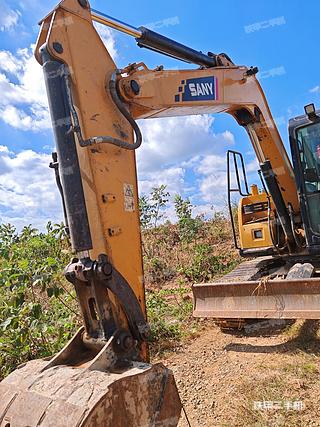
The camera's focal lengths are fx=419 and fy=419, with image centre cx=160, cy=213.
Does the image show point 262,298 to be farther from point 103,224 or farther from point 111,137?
point 111,137

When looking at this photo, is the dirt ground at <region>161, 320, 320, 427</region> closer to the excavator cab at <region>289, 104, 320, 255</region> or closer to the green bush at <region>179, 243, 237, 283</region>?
the excavator cab at <region>289, 104, 320, 255</region>

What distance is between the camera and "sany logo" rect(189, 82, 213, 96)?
396 cm

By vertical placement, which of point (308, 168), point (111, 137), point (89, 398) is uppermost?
point (111, 137)

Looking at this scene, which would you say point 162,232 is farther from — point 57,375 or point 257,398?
point 57,375

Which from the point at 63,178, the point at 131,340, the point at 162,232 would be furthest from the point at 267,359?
the point at 162,232

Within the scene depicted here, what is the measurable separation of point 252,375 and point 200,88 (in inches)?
111

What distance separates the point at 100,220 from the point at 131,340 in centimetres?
80

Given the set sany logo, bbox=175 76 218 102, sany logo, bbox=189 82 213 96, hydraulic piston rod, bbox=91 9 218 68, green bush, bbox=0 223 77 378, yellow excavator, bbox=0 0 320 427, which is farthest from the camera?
green bush, bbox=0 223 77 378

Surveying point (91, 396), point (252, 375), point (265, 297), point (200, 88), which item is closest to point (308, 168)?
point (265, 297)

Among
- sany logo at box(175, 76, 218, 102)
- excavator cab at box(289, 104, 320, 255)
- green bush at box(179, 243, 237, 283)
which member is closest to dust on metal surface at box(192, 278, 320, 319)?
excavator cab at box(289, 104, 320, 255)

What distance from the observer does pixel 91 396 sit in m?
2.14

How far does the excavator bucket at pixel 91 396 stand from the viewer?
6.96 ft

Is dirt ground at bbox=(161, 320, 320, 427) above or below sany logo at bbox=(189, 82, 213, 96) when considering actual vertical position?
below

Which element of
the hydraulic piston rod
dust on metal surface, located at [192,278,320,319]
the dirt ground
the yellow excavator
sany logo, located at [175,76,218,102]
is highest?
the hydraulic piston rod
